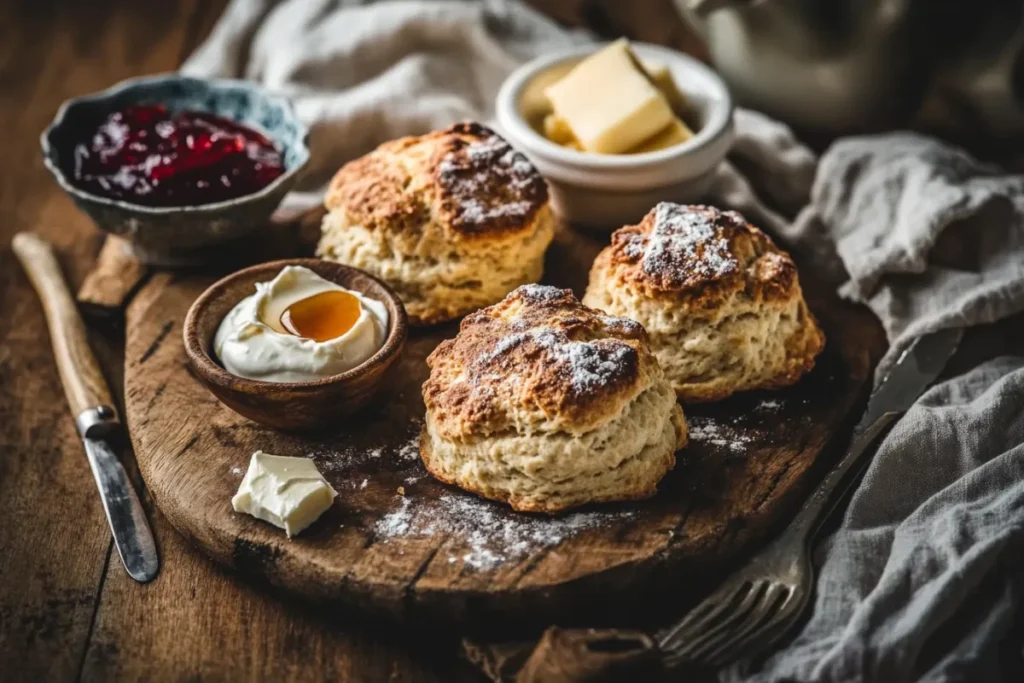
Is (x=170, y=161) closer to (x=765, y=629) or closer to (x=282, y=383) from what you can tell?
(x=282, y=383)

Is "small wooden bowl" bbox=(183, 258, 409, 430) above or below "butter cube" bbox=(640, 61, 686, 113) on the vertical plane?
below

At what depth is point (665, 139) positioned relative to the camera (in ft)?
13.6

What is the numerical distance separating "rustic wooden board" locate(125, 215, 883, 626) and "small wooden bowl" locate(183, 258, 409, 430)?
11 cm

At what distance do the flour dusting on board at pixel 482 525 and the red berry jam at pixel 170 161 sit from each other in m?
1.58

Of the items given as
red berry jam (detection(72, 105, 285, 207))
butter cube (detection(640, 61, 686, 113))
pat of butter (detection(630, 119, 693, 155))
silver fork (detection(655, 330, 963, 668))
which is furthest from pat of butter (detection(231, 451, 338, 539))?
butter cube (detection(640, 61, 686, 113))

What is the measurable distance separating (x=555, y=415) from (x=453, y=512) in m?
0.42

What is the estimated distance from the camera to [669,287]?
3.29 meters

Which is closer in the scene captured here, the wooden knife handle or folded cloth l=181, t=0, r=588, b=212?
the wooden knife handle

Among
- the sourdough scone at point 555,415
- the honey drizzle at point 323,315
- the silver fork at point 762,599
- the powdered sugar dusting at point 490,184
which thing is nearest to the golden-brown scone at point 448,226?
the powdered sugar dusting at point 490,184

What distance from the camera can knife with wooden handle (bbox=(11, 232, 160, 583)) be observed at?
309 centimetres

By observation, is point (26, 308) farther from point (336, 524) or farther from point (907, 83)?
point (907, 83)

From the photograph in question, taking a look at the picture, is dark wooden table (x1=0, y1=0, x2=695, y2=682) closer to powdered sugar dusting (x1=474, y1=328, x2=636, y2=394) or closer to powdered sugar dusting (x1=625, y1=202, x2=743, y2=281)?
powdered sugar dusting (x1=474, y1=328, x2=636, y2=394)

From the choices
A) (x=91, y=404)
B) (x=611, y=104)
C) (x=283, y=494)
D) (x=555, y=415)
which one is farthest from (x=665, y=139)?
(x=91, y=404)

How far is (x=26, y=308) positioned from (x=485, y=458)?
7.06 ft
